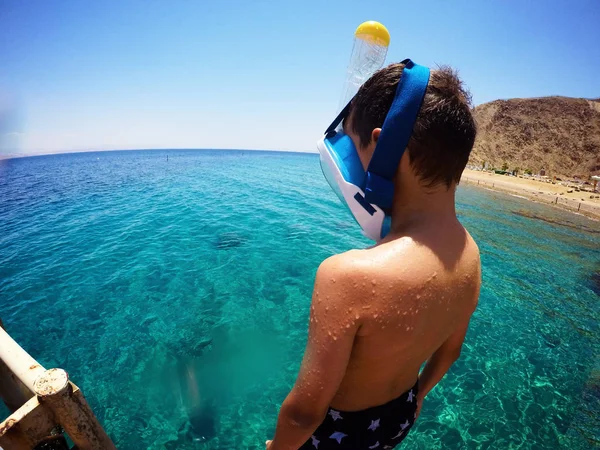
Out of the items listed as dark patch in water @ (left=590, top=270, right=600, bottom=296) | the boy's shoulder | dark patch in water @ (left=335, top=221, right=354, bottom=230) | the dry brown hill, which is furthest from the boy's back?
the dry brown hill

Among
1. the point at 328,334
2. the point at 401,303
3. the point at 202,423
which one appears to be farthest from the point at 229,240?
the point at 401,303

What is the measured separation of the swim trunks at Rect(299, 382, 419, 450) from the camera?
1.55 metres

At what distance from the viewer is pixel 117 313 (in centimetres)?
840

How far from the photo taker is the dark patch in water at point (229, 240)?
13750 millimetres

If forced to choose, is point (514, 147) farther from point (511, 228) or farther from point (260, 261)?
point (260, 261)

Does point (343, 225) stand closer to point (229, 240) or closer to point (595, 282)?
point (229, 240)

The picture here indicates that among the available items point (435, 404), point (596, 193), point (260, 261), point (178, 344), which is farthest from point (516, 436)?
point (596, 193)

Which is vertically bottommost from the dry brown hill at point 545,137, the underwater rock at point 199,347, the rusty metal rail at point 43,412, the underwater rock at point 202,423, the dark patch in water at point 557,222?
the underwater rock at point 202,423

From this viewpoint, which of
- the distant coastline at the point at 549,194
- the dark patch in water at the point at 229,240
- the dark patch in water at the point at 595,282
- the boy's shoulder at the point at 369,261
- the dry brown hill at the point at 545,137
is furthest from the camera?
the dry brown hill at the point at 545,137

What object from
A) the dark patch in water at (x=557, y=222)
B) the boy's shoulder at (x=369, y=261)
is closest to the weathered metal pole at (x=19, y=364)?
the boy's shoulder at (x=369, y=261)

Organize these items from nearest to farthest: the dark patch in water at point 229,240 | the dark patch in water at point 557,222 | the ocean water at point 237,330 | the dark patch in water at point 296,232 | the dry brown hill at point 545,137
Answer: the ocean water at point 237,330
the dark patch in water at point 229,240
the dark patch in water at point 296,232
the dark patch in water at point 557,222
the dry brown hill at point 545,137

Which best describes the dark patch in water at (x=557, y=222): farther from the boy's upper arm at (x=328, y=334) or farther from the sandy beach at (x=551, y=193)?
the boy's upper arm at (x=328, y=334)

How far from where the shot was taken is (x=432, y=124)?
3.52 feet

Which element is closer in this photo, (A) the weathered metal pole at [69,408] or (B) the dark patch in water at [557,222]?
(A) the weathered metal pole at [69,408]
